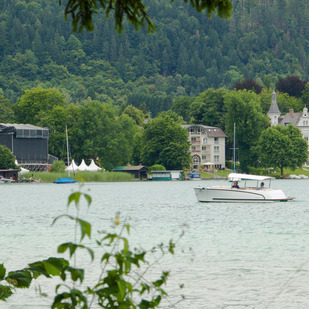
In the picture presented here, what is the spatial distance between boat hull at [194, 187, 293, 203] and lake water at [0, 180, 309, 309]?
76cm

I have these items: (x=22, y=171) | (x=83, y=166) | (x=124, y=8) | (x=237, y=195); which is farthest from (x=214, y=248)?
(x=22, y=171)

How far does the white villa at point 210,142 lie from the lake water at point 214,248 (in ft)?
392

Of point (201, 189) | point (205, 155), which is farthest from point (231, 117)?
point (201, 189)

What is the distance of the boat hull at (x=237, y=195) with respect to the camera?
70.9 m

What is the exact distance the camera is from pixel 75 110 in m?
159

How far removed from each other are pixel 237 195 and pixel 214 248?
117 feet

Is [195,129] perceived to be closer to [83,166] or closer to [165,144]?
[165,144]

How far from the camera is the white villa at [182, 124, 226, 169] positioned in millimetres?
192000

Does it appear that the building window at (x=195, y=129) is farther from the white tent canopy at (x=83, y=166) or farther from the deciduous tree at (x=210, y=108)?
the white tent canopy at (x=83, y=166)

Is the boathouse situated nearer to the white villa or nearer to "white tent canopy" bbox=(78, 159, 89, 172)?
"white tent canopy" bbox=(78, 159, 89, 172)

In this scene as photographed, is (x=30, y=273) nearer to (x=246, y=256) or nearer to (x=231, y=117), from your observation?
(x=246, y=256)

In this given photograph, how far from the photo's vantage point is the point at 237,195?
70.9 m

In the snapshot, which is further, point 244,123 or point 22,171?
point 244,123

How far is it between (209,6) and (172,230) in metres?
37.2
